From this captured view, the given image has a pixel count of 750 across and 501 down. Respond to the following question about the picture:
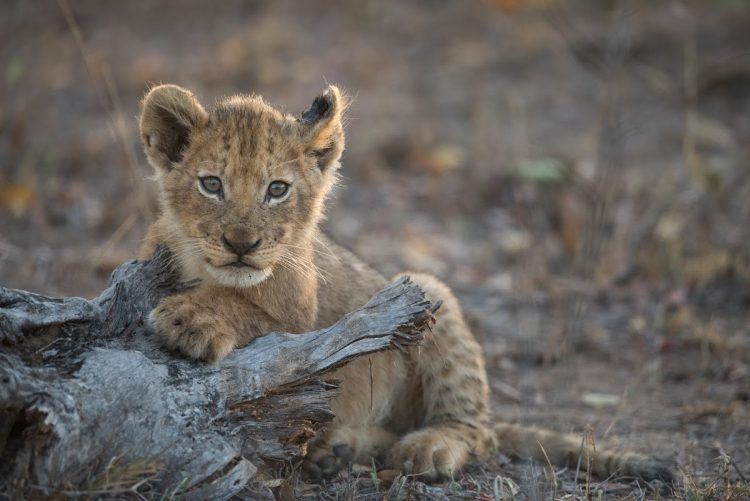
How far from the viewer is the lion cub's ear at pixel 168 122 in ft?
15.1

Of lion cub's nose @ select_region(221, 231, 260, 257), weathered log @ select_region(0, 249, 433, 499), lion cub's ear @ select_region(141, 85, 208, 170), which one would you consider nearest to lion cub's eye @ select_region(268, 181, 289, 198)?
lion cub's nose @ select_region(221, 231, 260, 257)

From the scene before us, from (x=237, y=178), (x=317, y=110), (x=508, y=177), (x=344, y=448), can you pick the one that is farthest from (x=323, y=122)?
(x=508, y=177)

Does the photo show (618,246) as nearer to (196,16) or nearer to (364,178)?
(364,178)

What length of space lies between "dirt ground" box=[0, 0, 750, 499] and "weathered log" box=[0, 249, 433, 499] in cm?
44

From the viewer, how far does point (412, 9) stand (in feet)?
60.0

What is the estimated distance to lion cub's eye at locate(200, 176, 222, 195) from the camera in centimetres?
445

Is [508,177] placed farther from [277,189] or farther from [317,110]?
[277,189]

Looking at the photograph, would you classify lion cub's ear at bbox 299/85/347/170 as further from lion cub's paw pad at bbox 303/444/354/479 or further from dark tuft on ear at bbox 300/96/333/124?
lion cub's paw pad at bbox 303/444/354/479

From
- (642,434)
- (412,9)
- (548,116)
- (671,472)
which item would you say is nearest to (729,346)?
(642,434)

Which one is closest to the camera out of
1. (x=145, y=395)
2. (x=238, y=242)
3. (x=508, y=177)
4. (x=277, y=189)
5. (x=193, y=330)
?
(x=145, y=395)

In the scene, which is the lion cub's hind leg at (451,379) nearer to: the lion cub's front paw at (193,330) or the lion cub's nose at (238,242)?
the lion cub's nose at (238,242)

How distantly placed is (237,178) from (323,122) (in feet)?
2.30

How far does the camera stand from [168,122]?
15.6ft

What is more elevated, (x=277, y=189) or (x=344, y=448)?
(x=277, y=189)
